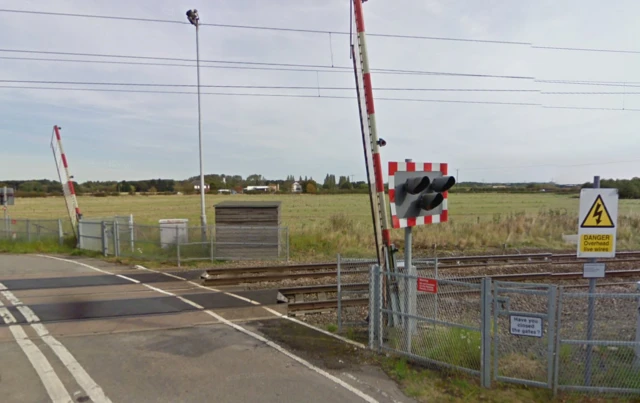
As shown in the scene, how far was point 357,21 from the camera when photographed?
602 cm

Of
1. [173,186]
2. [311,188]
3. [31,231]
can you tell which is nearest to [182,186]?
[173,186]

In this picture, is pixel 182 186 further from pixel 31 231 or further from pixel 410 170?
pixel 410 170

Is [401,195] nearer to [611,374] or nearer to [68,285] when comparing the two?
[611,374]

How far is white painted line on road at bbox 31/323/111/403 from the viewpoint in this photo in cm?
439

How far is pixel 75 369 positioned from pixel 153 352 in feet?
3.28

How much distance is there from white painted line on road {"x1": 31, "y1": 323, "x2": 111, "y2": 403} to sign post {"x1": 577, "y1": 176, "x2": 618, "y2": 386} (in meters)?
6.02

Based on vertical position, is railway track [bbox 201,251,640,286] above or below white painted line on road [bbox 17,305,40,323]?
below

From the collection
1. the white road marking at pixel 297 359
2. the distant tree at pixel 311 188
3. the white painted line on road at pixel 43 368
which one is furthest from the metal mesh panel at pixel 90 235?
the distant tree at pixel 311 188

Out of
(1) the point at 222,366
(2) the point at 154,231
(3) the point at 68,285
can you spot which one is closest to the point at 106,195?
(2) the point at 154,231

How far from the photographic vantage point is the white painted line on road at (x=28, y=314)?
7.25 meters

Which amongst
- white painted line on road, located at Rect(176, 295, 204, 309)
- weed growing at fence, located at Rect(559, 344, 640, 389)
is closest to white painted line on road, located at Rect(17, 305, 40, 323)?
white painted line on road, located at Rect(176, 295, 204, 309)

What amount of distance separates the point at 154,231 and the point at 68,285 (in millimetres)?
6067

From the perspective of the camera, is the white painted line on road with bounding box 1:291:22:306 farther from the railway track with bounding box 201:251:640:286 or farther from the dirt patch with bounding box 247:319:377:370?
the dirt patch with bounding box 247:319:377:370

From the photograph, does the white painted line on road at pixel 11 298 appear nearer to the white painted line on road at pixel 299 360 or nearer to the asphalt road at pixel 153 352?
the asphalt road at pixel 153 352
